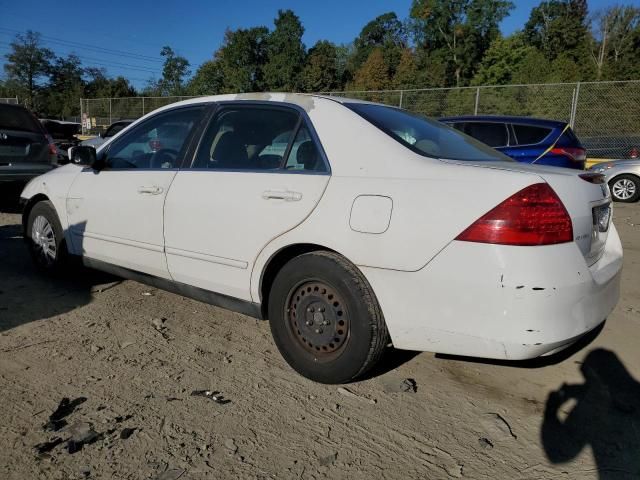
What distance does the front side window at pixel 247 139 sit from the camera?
3.14m

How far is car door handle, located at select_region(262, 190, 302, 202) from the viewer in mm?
2834

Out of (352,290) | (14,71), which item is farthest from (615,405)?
(14,71)

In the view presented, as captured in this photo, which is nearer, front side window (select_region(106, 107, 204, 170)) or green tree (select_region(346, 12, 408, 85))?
front side window (select_region(106, 107, 204, 170))

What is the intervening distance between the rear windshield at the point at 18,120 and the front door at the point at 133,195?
4.61 metres

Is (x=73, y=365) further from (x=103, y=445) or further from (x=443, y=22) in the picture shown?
(x=443, y=22)

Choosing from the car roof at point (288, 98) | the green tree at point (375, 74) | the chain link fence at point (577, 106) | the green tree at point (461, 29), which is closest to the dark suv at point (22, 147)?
the car roof at point (288, 98)

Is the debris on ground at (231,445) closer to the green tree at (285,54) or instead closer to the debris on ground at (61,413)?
the debris on ground at (61,413)

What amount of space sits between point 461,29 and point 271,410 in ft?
223

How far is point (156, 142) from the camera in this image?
393 cm

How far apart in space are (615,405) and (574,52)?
6998cm

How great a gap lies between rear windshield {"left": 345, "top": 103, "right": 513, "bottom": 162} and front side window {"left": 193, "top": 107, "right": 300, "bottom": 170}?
0.43 m

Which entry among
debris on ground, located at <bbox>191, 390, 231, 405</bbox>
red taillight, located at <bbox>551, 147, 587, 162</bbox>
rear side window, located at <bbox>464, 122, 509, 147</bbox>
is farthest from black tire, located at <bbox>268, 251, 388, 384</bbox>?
red taillight, located at <bbox>551, 147, 587, 162</bbox>

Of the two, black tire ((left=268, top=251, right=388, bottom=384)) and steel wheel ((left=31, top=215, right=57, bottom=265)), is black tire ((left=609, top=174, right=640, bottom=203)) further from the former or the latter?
steel wheel ((left=31, top=215, right=57, bottom=265))

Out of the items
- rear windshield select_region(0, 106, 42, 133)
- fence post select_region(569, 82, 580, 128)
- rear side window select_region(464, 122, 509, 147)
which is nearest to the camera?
rear windshield select_region(0, 106, 42, 133)
